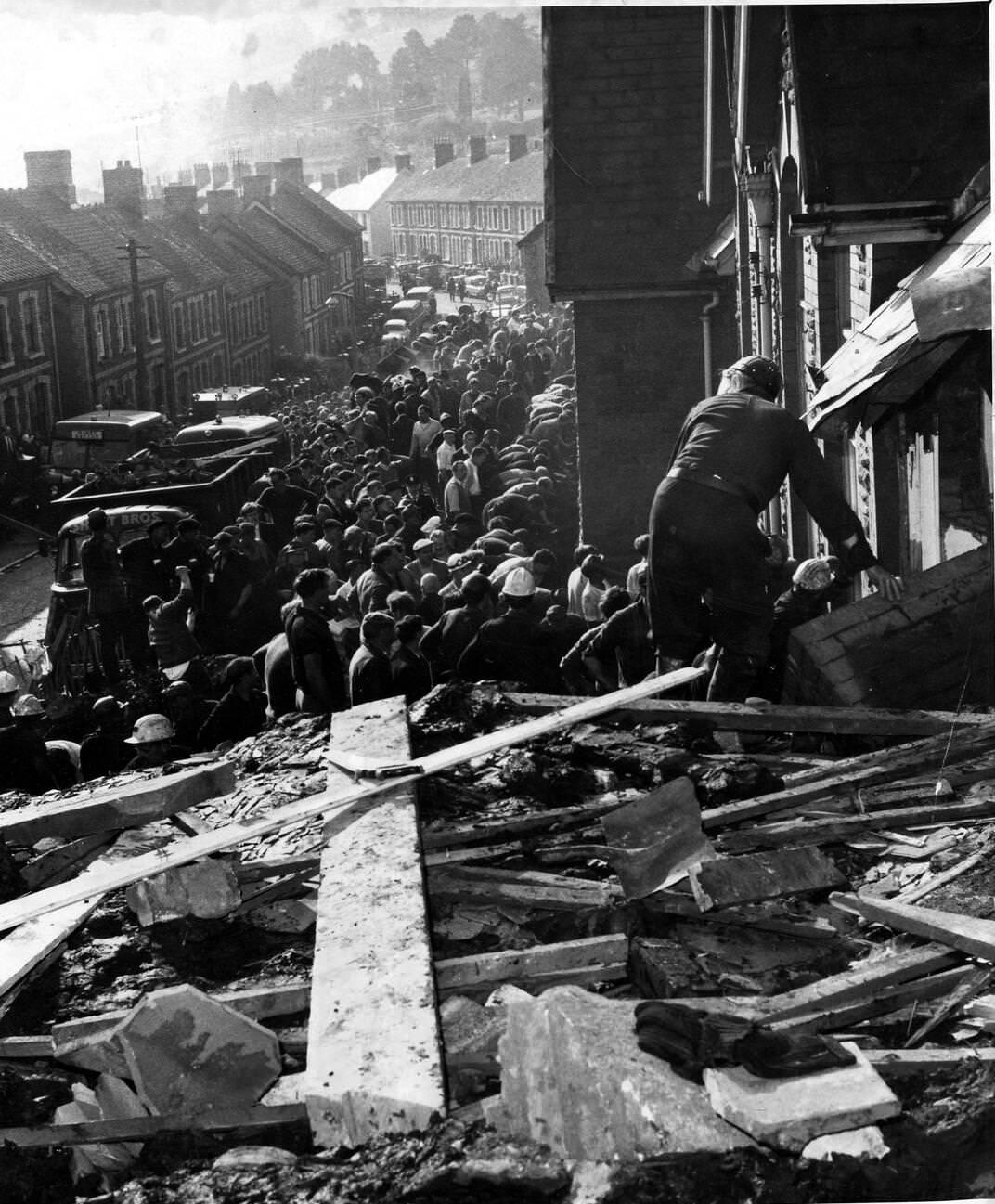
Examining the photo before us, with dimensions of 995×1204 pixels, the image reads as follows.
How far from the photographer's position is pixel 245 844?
6398 millimetres

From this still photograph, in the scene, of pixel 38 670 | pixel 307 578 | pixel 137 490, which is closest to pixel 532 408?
pixel 137 490

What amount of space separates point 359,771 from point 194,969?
114 cm

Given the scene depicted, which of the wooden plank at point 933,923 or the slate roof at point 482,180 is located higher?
the slate roof at point 482,180

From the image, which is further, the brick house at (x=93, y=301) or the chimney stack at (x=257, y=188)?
the chimney stack at (x=257, y=188)

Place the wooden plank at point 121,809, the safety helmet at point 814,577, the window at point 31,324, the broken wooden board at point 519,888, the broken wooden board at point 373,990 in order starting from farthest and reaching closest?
the window at point 31,324, the safety helmet at point 814,577, the wooden plank at point 121,809, the broken wooden board at point 519,888, the broken wooden board at point 373,990

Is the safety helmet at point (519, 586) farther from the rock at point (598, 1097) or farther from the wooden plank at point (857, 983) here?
the rock at point (598, 1097)

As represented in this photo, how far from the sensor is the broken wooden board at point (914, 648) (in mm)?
7238

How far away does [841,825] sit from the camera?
19.0 ft

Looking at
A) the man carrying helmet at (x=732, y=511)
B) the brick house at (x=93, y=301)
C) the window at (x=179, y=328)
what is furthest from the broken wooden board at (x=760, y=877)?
the window at (x=179, y=328)

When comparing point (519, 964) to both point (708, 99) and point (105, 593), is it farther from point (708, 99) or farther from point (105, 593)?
point (105, 593)

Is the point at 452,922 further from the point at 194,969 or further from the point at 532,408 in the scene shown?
the point at 532,408

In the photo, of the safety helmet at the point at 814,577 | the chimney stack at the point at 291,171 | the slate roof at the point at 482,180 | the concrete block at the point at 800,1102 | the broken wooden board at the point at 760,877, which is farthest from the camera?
the chimney stack at the point at 291,171

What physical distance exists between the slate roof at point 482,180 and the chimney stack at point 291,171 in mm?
6373

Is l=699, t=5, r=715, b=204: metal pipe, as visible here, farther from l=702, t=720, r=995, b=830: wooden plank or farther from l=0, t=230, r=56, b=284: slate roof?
l=0, t=230, r=56, b=284: slate roof
